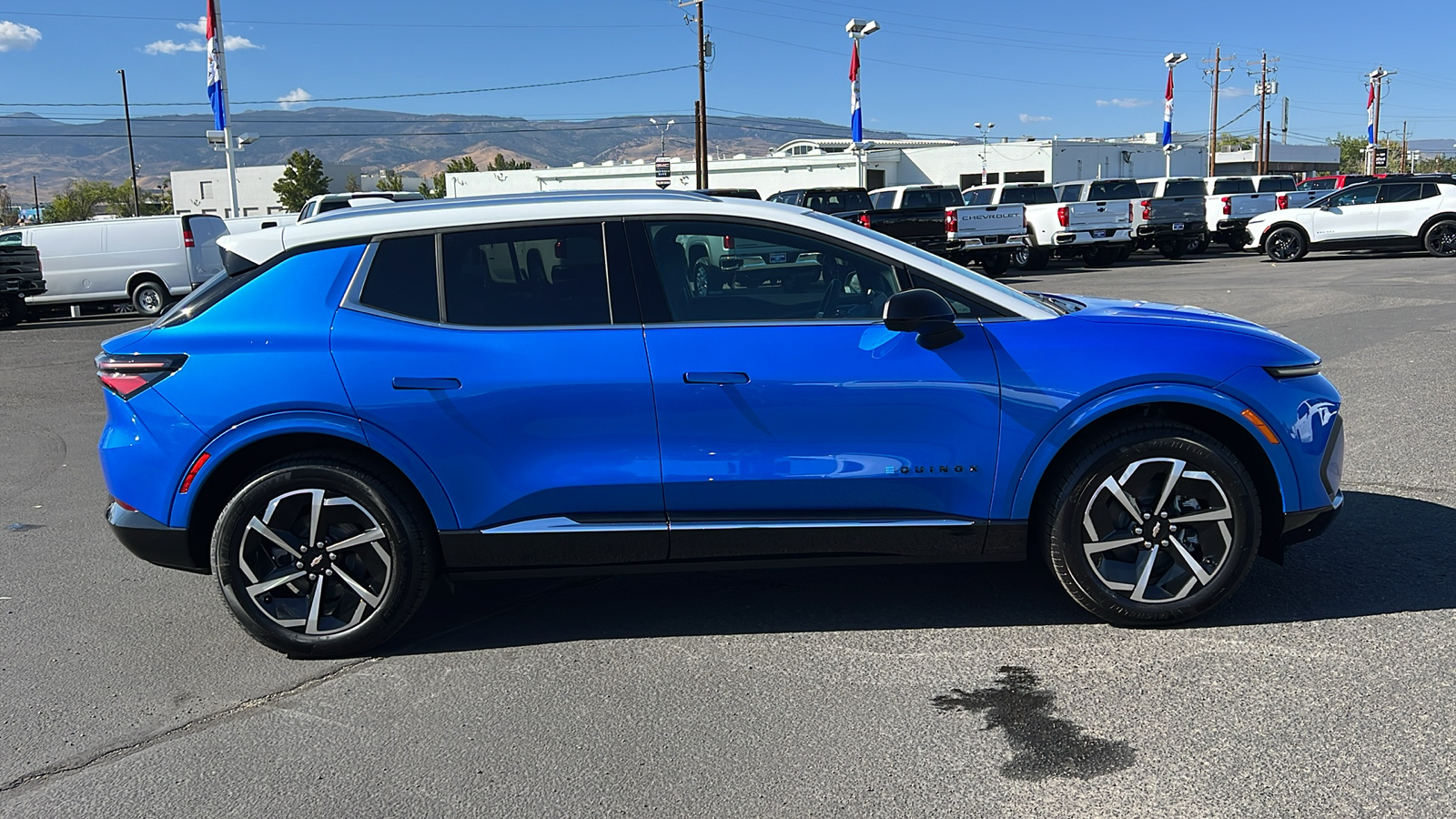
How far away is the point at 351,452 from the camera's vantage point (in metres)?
4.05

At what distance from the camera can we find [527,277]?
13.3 ft

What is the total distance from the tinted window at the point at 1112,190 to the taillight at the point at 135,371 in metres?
24.7

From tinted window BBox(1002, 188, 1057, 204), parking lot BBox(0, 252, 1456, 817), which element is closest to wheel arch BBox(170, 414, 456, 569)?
parking lot BBox(0, 252, 1456, 817)

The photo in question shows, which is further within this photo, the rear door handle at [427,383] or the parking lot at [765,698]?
the rear door handle at [427,383]

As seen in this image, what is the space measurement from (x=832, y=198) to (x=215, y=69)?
17.7 metres

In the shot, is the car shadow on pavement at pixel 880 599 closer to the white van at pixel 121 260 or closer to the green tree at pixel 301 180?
the white van at pixel 121 260

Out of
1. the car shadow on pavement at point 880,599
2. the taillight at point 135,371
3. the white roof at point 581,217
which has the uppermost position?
the white roof at point 581,217

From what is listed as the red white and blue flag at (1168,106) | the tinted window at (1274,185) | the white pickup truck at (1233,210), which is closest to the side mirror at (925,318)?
the white pickup truck at (1233,210)

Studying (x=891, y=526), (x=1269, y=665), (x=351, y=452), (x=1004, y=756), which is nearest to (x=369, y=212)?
(x=351, y=452)

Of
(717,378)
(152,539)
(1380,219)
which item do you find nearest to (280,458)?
(152,539)

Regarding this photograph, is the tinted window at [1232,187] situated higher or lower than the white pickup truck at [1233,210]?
higher

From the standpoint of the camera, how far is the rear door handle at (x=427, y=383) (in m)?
3.92

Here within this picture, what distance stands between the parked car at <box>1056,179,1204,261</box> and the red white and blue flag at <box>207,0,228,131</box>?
890 inches

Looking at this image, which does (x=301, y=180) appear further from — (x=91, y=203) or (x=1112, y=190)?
(x=1112, y=190)
